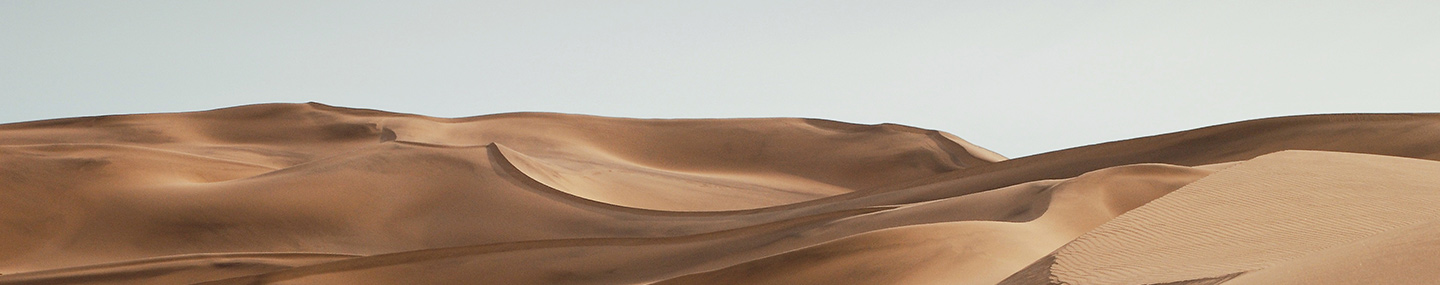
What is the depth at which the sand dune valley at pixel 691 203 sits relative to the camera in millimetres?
6227

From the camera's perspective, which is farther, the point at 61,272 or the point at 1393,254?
the point at 61,272

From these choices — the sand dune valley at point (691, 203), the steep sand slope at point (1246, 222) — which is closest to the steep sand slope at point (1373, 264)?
the sand dune valley at point (691, 203)

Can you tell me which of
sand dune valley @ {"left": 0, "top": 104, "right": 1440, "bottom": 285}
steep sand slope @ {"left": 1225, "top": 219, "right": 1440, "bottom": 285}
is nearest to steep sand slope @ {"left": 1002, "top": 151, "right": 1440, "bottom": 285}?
sand dune valley @ {"left": 0, "top": 104, "right": 1440, "bottom": 285}

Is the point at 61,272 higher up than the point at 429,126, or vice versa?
the point at 429,126

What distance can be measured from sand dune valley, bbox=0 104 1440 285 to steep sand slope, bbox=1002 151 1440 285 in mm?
27

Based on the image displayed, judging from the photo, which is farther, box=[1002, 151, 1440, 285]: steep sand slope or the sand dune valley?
the sand dune valley

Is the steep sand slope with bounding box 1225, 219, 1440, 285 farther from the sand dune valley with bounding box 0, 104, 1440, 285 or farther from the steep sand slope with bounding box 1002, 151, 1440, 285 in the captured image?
the steep sand slope with bounding box 1002, 151, 1440, 285

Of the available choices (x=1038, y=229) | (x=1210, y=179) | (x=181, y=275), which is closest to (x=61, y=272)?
(x=181, y=275)

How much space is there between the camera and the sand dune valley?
20.4 ft

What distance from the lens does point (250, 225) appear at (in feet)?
46.9

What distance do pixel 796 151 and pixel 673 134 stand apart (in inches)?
114

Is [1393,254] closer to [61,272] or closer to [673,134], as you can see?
[61,272]

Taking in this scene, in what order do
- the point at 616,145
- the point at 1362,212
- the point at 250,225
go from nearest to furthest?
the point at 1362,212 → the point at 250,225 → the point at 616,145

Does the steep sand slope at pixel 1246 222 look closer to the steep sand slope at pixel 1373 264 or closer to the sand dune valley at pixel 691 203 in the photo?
the sand dune valley at pixel 691 203
